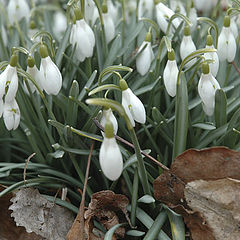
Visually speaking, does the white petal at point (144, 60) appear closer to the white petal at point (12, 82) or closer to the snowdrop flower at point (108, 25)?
the snowdrop flower at point (108, 25)

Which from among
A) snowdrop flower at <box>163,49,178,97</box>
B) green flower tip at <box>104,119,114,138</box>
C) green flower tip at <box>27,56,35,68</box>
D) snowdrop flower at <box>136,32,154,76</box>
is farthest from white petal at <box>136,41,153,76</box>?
green flower tip at <box>104,119,114,138</box>

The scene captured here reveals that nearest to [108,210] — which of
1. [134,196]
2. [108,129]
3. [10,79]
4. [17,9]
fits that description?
[134,196]

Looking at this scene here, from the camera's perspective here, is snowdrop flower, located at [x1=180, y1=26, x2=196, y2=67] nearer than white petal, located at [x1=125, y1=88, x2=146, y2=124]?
No

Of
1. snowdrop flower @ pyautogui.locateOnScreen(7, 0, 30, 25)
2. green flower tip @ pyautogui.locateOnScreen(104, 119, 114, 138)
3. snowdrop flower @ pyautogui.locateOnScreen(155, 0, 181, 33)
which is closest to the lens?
green flower tip @ pyautogui.locateOnScreen(104, 119, 114, 138)

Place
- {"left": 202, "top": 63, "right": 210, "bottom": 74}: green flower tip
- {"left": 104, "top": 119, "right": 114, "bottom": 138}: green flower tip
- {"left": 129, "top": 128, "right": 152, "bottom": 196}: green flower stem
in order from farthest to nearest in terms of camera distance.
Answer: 1. {"left": 202, "top": 63, "right": 210, "bottom": 74}: green flower tip
2. {"left": 129, "top": 128, "right": 152, "bottom": 196}: green flower stem
3. {"left": 104, "top": 119, "right": 114, "bottom": 138}: green flower tip

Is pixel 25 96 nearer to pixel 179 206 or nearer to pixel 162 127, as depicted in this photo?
pixel 162 127

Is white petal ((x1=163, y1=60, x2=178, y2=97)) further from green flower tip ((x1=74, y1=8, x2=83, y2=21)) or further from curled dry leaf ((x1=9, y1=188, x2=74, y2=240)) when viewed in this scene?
curled dry leaf ((x1=9, y1=188, x2=74, y2=240))

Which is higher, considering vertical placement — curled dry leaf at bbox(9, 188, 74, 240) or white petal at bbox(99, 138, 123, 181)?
white petal at bbox(99, 138, 123, 181)

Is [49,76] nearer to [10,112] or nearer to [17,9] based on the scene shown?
[10,112]
